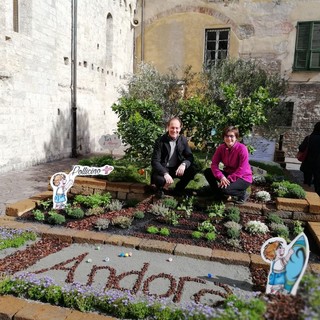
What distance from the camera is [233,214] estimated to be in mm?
→ 4758

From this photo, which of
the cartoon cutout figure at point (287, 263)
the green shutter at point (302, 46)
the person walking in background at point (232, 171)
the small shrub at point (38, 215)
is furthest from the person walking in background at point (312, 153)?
the green shutter at point (302, 46)

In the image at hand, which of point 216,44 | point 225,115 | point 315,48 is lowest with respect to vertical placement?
point 225,115

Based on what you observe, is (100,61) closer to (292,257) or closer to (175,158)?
(175,158)

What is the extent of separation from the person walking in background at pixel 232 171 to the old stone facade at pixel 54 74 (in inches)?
248

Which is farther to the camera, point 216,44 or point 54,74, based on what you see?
point 216,44

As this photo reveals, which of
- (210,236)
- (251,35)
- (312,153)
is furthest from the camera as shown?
(251,35)

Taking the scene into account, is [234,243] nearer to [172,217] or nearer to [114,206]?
[172,217]

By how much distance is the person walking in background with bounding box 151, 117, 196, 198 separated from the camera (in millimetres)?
5246

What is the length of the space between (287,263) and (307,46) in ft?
47.1

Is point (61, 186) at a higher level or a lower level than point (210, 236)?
higher

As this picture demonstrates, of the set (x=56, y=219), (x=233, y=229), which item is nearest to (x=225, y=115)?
(x=233, y=229)

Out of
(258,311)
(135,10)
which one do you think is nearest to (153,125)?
(258,311)

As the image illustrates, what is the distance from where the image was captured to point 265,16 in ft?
48.2

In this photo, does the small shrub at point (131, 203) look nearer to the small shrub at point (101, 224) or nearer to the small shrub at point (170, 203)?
the small shrub at point (170, 203)
